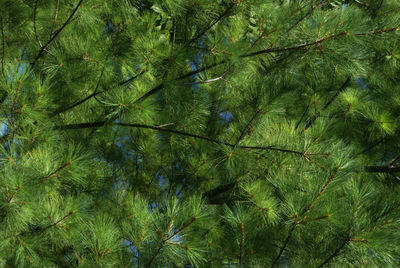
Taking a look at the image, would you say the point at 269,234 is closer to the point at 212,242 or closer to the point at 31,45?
the point at 212,242

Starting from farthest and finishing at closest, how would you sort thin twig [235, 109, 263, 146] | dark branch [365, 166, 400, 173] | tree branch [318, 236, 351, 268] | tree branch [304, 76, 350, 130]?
tree branch [304, 76, 350, 130], dark branch [365, 166, 400, 173], thin twig [235, 109, 263, 146], tree branch [318, 236, 351, 268]

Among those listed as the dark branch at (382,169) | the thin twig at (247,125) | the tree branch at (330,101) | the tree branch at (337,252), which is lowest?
the dark branch at (382,169)

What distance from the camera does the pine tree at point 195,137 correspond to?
1839 mm

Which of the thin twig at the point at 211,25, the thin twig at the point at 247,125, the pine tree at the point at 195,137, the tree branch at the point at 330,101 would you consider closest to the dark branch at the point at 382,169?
the pine tree at the point at 195,137

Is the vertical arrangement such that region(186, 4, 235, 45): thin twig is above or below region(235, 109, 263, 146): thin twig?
above

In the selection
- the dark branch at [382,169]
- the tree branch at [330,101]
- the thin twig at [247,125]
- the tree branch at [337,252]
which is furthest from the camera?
the tree branch at [330,101]

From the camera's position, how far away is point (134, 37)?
2.48 meters

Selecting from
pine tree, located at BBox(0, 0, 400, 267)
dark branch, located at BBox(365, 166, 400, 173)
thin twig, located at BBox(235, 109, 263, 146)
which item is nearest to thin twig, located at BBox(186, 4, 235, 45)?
pine tree, located at BBox(0, 0, 400, 267)

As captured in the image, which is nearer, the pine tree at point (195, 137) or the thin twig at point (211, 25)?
the pine tree at point (195, 137)

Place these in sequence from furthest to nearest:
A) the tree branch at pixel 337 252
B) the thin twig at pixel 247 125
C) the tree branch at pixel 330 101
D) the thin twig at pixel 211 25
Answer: the tree branch at pixel 330 101, the thin twig at pixel 247 125, the thin twig at pixel 211 25, the tree branch at pixel 337 252

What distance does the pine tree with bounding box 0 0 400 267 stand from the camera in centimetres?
184

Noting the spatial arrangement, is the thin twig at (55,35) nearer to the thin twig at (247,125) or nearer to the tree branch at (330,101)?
the thin twig at (247,125)

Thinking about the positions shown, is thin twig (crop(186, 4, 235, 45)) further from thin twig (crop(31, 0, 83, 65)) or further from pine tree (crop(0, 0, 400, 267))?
thin twig (crop(31, 0, 83, 65))

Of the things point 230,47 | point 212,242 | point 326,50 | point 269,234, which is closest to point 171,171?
point 212,242
